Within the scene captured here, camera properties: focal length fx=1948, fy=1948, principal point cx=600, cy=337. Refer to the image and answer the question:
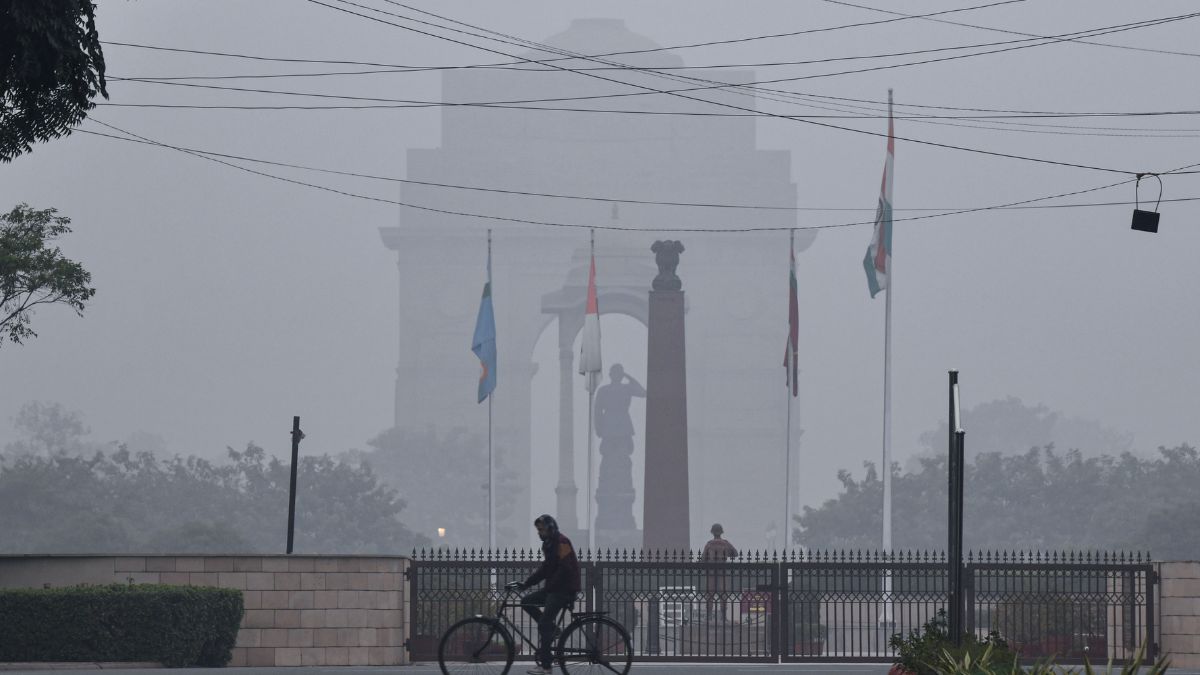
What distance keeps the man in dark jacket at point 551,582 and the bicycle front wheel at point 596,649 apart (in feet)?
0.63

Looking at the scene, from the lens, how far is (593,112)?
423ft

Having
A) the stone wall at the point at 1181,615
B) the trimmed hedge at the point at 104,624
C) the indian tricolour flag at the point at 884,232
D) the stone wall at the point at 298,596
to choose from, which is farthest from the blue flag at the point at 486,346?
the trimmed hedge at the point at 104,624

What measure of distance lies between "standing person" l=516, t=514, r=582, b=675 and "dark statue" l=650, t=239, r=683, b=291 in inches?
1116

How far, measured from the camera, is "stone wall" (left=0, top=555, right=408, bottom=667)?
25672 millimetres

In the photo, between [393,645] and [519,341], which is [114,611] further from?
[519,341]

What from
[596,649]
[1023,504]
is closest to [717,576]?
[596,649]

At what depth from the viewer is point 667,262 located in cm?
4825

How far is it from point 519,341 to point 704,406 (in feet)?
39.6

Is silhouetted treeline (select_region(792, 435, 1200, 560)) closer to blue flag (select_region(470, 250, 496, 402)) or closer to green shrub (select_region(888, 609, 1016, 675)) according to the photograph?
blue flag (select_region(470, 250, 496, 402))

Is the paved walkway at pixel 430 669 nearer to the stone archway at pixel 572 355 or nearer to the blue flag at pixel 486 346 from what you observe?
the blue flag at pixel 486 346

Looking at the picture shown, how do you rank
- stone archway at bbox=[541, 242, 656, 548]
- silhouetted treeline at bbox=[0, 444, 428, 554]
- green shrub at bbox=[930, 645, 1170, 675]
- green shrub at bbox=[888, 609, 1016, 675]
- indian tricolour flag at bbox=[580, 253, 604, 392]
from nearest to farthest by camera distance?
green shrub at bbox=[930, 645, 1170, 675] → green shrub at bbox=[888, 609, 1016, 675] → indian tricolour flag at bbox=[580, 253, 604, 392] → silhouetted treeline at bbox=[0, 444, 428, 554] → stone archway at bbox=[541, 242, 656, 548]

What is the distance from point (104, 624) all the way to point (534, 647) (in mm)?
7082

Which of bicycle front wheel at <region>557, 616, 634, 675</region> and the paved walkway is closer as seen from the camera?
bicycle front wheel at <region>557, 616, 634, 675</region>

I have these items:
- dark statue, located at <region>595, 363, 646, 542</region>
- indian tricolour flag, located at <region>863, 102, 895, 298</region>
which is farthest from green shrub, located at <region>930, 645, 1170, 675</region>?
dark statue, located at <region>595, 363, 646, 542</region>
